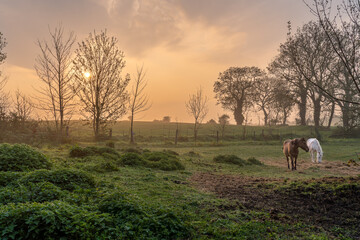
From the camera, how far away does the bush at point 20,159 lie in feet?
27.9

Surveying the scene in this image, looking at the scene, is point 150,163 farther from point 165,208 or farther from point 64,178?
point 165,208

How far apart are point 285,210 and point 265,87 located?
54.8 metres

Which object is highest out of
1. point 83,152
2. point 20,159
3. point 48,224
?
point 20,159

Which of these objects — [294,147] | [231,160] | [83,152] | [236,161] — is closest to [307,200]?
[294,147]

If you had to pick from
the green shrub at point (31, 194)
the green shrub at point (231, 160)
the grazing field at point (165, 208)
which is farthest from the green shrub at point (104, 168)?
the green shrub at point (231, 160)

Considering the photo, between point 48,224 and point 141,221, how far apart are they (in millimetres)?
1674

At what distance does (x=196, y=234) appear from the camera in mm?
5008

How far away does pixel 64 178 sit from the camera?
706 cm

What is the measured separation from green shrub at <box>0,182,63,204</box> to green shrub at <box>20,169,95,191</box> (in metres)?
0.59

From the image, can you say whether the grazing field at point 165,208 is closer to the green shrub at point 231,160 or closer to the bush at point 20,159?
the bush at point 20,159

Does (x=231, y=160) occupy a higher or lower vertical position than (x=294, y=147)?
lower

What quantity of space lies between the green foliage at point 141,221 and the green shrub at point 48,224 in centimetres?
37

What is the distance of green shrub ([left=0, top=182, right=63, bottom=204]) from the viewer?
5486mm

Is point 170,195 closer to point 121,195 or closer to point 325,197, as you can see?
point 121,195
